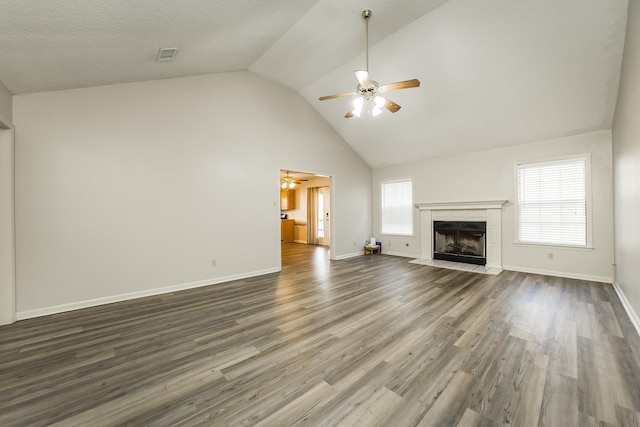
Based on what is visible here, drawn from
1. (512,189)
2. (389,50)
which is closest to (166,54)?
(389,50)

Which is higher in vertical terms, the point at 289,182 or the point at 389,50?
the point at 389,50

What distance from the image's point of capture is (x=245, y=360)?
6.88ft

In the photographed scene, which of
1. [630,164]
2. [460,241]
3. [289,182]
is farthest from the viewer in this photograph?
[289,182]

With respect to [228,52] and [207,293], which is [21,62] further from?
[207,293]

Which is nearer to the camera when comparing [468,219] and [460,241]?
[468,219]

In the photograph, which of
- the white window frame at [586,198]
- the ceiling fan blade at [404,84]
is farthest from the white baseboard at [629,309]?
the ceiling fan blade at [404,84]

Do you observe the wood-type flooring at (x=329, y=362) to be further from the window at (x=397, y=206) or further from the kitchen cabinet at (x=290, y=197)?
the kitchen cabinet at (x=290, y=197)

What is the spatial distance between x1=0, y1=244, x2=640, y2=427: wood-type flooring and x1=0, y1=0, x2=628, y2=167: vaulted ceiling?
8.81 ft

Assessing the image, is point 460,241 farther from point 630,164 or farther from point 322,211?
point 322,211

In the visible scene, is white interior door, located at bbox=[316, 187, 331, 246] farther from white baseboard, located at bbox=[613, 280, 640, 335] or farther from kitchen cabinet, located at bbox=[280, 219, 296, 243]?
white baseboard, located at bbox=[613, 280, 640, 335]

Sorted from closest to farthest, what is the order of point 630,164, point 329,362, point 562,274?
point 329,362 < point 630,164 < point 562,274

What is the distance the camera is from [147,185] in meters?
3.80

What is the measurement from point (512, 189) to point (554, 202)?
0.69 meters

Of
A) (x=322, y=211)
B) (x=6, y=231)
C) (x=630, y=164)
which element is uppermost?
(x=630, y=164)
